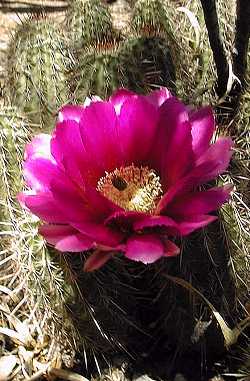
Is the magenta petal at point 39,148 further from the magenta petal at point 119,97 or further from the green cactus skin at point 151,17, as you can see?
the green cactus skin at point 151,17

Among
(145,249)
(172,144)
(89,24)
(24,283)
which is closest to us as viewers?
(145,249)

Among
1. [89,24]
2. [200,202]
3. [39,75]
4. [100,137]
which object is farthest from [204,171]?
[89,24]

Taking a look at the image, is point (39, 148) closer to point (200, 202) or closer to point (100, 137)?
point (100, 137)

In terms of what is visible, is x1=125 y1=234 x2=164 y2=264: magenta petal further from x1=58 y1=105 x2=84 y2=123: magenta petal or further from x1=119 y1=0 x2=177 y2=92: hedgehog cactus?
x1=119 y1=0 x2=177 y2=92: hedgehog cactus

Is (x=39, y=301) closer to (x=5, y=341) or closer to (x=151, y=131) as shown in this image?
(x=5, y=341)

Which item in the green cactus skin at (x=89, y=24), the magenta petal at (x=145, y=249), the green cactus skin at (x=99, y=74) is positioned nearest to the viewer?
the magenta petal at (x=145, y=249)

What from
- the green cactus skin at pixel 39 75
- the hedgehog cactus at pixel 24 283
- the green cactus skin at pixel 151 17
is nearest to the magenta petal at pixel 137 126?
the hedgehog cactus at pixel 24 283

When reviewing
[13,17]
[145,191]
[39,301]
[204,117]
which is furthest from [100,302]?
[13,17]

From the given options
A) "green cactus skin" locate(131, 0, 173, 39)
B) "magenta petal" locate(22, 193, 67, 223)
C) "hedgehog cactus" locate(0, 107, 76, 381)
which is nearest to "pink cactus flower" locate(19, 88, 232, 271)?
"magenta petal" locate(22, 193, 67, 223)
